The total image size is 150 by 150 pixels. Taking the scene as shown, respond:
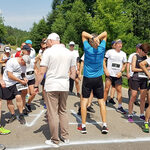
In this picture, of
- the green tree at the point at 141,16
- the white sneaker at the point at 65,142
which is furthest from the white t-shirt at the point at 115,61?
the green tree at the point at 141,16

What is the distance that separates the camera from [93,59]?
162 inches

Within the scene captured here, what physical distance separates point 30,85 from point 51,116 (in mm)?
2272

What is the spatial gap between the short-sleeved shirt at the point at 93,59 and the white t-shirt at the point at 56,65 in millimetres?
671

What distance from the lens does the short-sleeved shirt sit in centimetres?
406

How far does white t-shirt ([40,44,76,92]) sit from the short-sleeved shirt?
0.67m

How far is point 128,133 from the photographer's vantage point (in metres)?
4.25

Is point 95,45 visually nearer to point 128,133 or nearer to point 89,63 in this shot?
point 89,63

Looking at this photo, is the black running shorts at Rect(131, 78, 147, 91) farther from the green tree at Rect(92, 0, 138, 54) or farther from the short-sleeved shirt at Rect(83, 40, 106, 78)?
the green tree at Rect(92, 0, 138, 54)

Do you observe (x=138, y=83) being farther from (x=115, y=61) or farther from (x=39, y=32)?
(x=39, y=32)

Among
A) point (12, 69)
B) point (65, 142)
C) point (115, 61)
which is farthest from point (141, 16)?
point (65, 142)

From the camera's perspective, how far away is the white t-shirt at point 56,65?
3402mm

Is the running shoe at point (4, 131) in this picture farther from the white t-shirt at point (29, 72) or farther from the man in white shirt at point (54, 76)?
the white t-shirt at point (29, 72)

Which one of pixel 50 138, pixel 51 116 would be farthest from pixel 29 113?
pixel 51 116

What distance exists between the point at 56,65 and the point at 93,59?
101 centimetres
